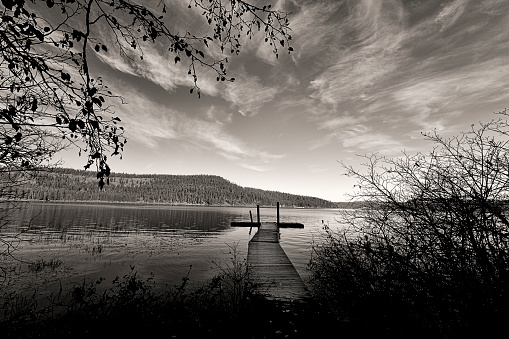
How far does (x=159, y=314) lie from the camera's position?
27.1 feet

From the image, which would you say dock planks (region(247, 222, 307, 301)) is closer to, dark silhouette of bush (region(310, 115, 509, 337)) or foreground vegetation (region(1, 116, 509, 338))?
foreground vegetation (region(1, 116, 509, 338))

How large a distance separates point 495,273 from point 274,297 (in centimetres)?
620

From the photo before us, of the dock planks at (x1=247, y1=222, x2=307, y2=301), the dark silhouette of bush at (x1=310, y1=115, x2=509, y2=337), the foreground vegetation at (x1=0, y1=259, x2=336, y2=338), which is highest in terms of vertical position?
the dark silhouette of bush at (x1=310, y1=115, x2=509, y2=337)

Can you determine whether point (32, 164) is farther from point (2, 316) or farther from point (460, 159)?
point (460, 159)

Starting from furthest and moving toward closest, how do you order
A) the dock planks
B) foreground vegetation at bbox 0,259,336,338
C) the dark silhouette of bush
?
the dock planks
foreground vegetation at bbox 0,259,336,338
the dark silhouette of bush

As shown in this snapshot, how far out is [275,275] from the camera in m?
11.4

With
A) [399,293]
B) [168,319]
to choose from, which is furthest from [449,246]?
[168,319]

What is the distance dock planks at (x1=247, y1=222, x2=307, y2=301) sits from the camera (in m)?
9.41

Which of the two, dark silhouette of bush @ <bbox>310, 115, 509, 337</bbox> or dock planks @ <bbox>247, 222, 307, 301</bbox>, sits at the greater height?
dark silhouette of bush @ <bbox>310, 115, 509, 337</bbox>

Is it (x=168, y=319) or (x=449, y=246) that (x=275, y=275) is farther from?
(x=449, y=246)

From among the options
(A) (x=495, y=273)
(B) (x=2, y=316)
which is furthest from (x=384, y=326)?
(B) (x=2, y=316)

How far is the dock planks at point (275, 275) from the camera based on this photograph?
9.41 metres

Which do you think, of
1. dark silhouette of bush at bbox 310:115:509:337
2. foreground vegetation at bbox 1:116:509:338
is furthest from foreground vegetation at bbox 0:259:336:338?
dark silhouette of bush at bbox 310:115:509:337

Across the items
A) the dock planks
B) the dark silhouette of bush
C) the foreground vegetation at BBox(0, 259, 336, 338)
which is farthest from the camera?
the dock planks
